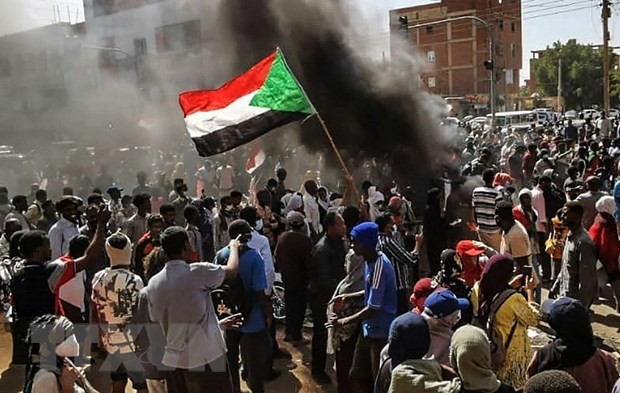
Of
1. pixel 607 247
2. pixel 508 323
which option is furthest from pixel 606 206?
pixel 508 323

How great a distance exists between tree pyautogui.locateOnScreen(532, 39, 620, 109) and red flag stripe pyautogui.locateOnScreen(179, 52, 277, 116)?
187 ft

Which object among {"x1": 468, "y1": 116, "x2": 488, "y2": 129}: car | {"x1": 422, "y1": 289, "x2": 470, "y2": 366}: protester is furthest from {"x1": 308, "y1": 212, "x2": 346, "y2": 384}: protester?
{"x1": 468, "y1": 116, "x2": 488, "y2": 129}: car

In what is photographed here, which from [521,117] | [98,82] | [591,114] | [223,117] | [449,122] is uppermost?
[98,82]

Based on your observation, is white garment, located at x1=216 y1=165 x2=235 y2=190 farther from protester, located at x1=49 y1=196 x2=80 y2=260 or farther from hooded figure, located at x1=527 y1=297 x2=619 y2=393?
hooded figure, located at x1=527 y1=297 x2=619 y2=393

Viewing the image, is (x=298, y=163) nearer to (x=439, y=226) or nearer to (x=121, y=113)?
(x=439, y=226)

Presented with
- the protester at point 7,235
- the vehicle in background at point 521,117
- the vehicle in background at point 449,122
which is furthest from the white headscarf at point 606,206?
the vehicle in background at point 521,117

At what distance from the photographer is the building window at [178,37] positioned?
89.4ft

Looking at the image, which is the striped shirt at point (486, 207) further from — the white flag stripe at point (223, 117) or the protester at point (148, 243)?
the protester at point (148, 243)

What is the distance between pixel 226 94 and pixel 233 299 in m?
2.83

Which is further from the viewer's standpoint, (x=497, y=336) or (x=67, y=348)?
(x=497, y=336)

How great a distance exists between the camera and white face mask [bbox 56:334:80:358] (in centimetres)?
312

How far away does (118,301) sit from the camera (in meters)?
4.56

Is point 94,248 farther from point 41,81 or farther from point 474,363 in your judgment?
point 41,81

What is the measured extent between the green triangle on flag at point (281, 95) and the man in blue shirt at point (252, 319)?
192 cm
